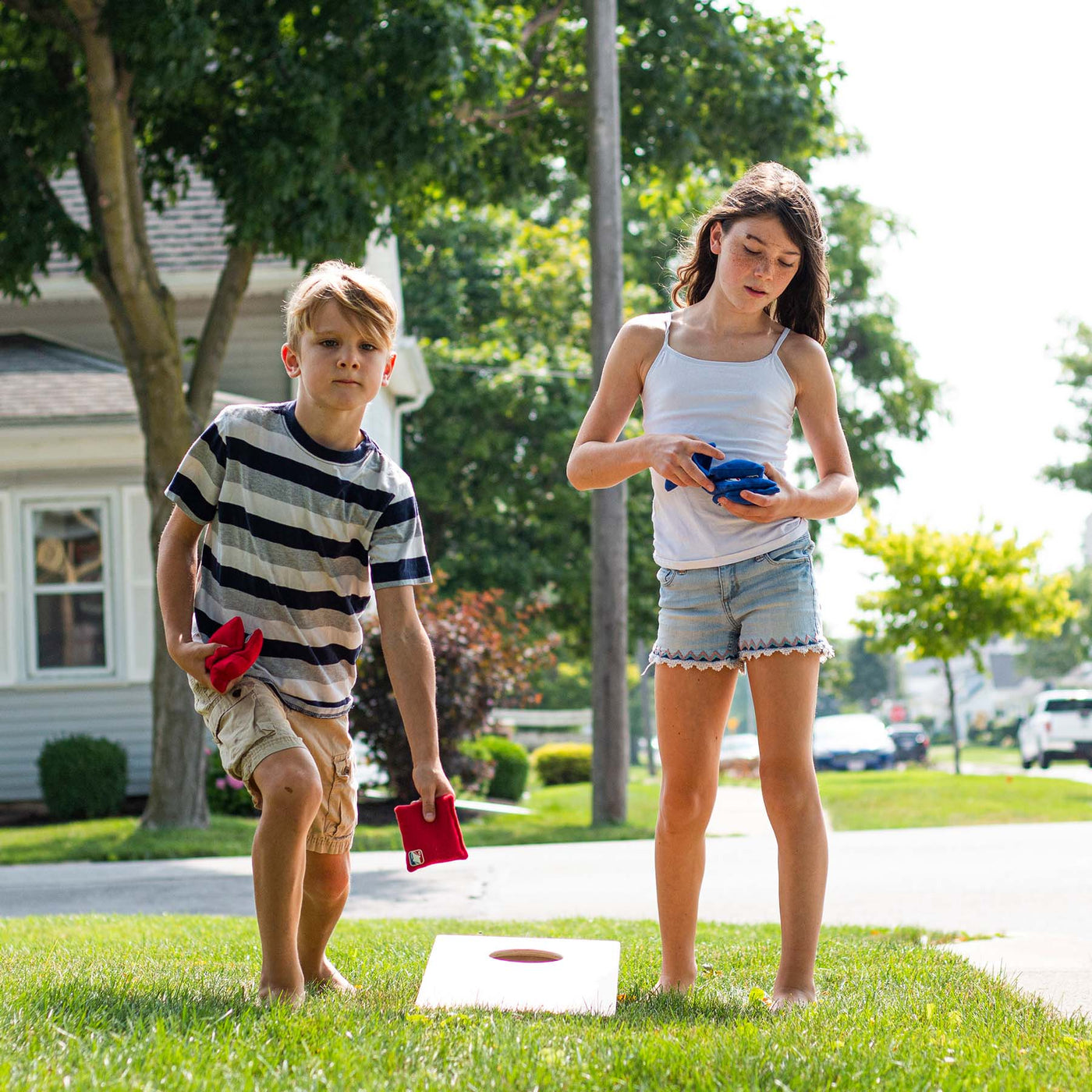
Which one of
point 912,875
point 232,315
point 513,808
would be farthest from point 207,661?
point 513,808

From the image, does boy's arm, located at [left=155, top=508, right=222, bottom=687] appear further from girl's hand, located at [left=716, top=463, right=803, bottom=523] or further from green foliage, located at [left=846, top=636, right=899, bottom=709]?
green foliage, located at [left=846, top=636, right=899, bottom=709]

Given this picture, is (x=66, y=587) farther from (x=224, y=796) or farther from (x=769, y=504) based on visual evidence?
(x=769, y=504)

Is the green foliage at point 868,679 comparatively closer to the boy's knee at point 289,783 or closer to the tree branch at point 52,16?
the tree branch at point 52,16

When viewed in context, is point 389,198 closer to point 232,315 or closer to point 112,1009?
point 232,315

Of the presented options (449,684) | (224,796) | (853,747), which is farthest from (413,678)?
(853,747)

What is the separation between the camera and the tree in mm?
9609

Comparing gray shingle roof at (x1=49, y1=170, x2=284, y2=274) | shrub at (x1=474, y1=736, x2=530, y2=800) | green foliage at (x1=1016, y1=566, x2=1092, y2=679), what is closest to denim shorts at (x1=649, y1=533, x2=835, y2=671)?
gray shingle roof at (x1=49, y1=170, x2=284, y2=274)

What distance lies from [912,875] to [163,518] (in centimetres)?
595

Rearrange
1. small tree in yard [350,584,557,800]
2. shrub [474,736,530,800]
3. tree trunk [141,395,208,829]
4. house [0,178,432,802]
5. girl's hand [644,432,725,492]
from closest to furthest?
1. girl's hand [644,432,725,492]
2. tree trunk [141,395,208,829]
3. small tree in yard [350,584,557,800]
4. house [0,178,432,802]
5. shrub [474,736,530,800]

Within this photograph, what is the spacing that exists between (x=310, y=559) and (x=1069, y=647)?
237 ft

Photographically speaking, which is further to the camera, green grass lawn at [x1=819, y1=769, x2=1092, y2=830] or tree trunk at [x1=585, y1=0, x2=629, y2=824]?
green grass lawn at [x1=819, y1=769, x2=1092, y2=830]

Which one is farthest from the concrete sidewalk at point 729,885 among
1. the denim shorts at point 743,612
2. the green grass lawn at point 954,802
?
the denim shorts at point 743,612

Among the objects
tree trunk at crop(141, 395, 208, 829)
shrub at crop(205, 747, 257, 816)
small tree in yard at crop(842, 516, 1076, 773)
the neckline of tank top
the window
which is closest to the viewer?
the neckline of tank top

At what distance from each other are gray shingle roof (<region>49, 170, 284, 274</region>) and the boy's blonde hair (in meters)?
11.1
